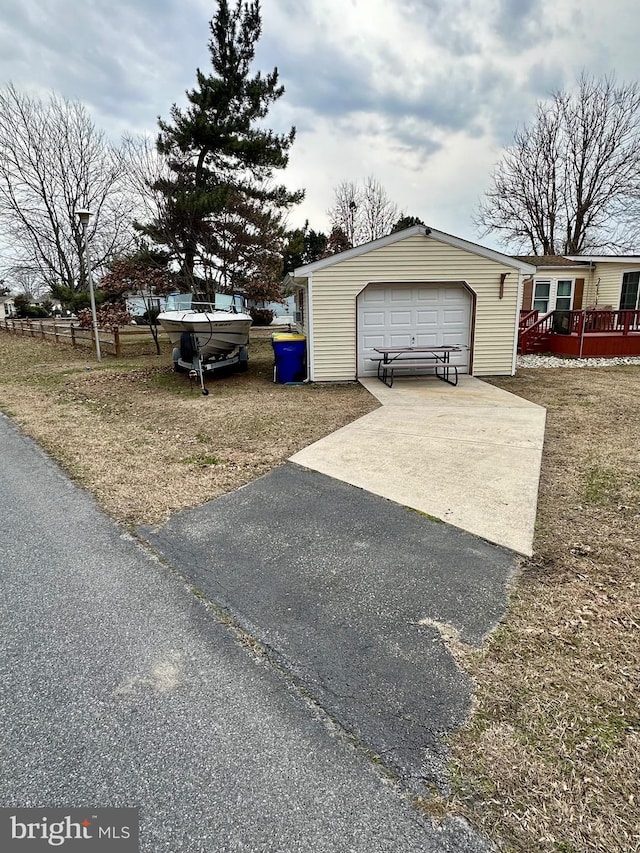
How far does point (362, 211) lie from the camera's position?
2842 cm

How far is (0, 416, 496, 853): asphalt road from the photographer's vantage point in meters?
1.49

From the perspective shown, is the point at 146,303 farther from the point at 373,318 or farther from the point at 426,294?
the point at 426,294

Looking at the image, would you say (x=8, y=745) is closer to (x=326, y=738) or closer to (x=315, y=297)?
(x=326, y=738)

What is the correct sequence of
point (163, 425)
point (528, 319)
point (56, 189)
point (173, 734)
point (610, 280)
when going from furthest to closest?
point (56, 189) < point (610, 280) < point (528, 319) < point (163, 425) < point (173, 734)

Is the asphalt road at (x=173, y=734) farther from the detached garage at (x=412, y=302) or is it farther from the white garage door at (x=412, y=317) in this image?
the white garage door at (x=412, y=317)

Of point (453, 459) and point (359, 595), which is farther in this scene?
point (453, 459)

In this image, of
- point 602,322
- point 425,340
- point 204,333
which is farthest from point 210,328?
point 602,322

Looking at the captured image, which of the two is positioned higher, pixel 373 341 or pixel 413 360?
pixel 373 341

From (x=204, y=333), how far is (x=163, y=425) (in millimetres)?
3775

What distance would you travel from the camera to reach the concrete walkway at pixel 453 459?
3848 millimetres

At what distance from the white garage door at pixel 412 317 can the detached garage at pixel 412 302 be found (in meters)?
0.02

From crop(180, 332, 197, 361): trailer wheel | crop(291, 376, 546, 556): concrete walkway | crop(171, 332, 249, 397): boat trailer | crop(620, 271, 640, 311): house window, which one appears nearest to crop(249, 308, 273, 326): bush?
crop(171, 332, 249, 397): boat trailer

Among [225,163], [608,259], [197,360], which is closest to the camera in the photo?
[197,360]

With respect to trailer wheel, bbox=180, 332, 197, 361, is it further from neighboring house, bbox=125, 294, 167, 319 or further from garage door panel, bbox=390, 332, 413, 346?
garage door panel, bbox=390, 332, 413, 346
